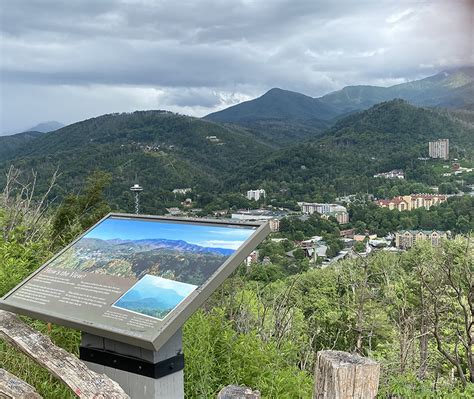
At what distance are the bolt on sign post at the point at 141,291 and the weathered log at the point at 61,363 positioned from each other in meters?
0.11

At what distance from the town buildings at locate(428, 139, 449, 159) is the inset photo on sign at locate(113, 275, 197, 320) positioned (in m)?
52.6

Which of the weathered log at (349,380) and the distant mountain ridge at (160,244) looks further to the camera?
the distant mountain ridge at (160,244)

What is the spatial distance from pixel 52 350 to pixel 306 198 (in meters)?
47.0

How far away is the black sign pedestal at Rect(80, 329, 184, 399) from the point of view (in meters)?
2.06

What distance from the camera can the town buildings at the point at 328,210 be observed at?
3897cm

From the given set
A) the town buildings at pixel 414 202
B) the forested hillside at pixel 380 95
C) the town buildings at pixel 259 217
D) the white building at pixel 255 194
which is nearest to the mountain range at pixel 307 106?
the forested hillside at pixel 380 95

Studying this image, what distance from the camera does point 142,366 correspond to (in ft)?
6.80

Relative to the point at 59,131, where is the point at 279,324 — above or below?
below

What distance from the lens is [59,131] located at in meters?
68.8

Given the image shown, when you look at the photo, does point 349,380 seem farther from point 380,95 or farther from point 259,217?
point 380,95

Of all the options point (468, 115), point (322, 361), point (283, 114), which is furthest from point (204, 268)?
point (283, 114)

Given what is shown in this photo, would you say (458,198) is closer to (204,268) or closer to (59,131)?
(204,268)

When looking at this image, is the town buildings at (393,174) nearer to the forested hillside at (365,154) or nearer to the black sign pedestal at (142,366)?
the forested hillside at (365,154)

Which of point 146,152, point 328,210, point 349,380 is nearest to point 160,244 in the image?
point 349,380
